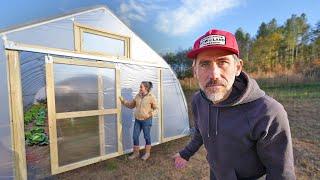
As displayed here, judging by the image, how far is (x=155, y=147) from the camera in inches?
281

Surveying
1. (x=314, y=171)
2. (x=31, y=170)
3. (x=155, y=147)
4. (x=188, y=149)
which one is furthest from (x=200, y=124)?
(x=155, y=147)

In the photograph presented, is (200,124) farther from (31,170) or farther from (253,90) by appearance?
(31,170)

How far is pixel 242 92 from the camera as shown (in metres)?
1.64

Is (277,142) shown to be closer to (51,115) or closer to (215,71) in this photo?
Answer: (215,71)

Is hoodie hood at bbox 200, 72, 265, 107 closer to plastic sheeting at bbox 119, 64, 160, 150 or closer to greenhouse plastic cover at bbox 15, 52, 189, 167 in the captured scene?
greenhouse plastic cover at bbox 15, 52, 189, 167

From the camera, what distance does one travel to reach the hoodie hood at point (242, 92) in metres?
1.60

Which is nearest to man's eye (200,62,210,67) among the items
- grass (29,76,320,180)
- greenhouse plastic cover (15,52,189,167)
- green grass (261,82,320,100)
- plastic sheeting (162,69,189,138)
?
greenhouse plastic cover (15,52,189,167)

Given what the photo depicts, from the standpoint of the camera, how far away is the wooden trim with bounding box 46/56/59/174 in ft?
14.5

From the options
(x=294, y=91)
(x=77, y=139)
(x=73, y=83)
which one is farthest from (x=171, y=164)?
(x=294, y=91)

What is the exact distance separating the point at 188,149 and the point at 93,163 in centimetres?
384

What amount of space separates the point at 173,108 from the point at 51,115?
3.70 metres

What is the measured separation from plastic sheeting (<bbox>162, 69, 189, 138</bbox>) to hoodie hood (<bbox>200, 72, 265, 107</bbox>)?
17.3 feet

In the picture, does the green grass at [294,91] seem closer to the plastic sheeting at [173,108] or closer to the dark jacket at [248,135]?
the plastic sheeting at [173,108]

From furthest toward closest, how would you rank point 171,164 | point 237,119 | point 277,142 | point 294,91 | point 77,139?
point 294,91, point 171,164, point 77,139, point 237,119, point 277,142
